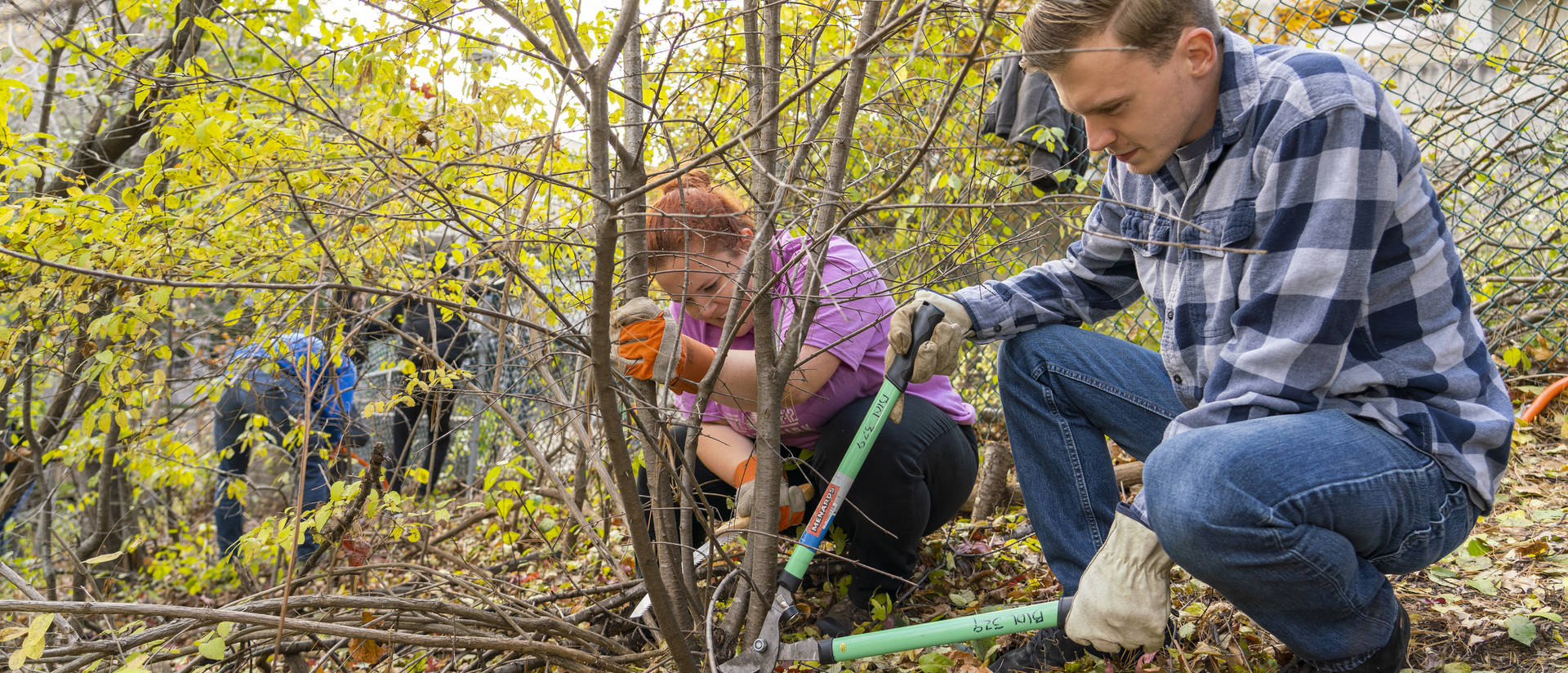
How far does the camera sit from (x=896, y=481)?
229 cm

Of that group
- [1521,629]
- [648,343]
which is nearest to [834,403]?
[648,343]

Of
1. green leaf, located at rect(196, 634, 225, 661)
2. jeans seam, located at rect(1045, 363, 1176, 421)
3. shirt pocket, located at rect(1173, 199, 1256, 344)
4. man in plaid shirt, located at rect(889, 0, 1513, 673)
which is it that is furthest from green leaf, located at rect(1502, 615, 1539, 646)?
green leaf, located at rect(196, 634, 225, 661)

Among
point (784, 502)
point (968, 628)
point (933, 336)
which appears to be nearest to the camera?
point (968, 628)

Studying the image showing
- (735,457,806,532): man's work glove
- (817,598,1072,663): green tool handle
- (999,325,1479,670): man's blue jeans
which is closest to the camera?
(999,325,1479,670): man's blue jeans

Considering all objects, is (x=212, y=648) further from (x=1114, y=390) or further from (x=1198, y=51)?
(x=1198, y=51)

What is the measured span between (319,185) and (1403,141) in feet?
9.39

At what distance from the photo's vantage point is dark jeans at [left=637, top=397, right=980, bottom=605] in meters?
2.29

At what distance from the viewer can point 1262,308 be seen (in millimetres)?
1534

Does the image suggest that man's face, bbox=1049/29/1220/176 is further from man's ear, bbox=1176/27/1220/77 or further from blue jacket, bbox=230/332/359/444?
blue jacket, bbox=230/332/359/444

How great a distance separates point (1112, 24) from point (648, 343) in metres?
1.07

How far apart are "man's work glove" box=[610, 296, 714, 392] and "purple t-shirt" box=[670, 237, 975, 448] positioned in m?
0.21

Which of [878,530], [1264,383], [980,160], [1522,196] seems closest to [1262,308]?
[1264,383]

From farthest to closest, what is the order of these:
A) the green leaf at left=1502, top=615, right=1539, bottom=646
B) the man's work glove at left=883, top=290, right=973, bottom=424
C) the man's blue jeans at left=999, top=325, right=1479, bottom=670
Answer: the man's work glove at left=883, top=290, right=973, bottom=424 → the green leaf at left=1502, top=615, right=1539, bottom=646 → the man's blue jeans at left=999, top=325, right=1479, bottom=670

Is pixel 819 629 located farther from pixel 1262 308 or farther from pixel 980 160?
pixel 980 160
